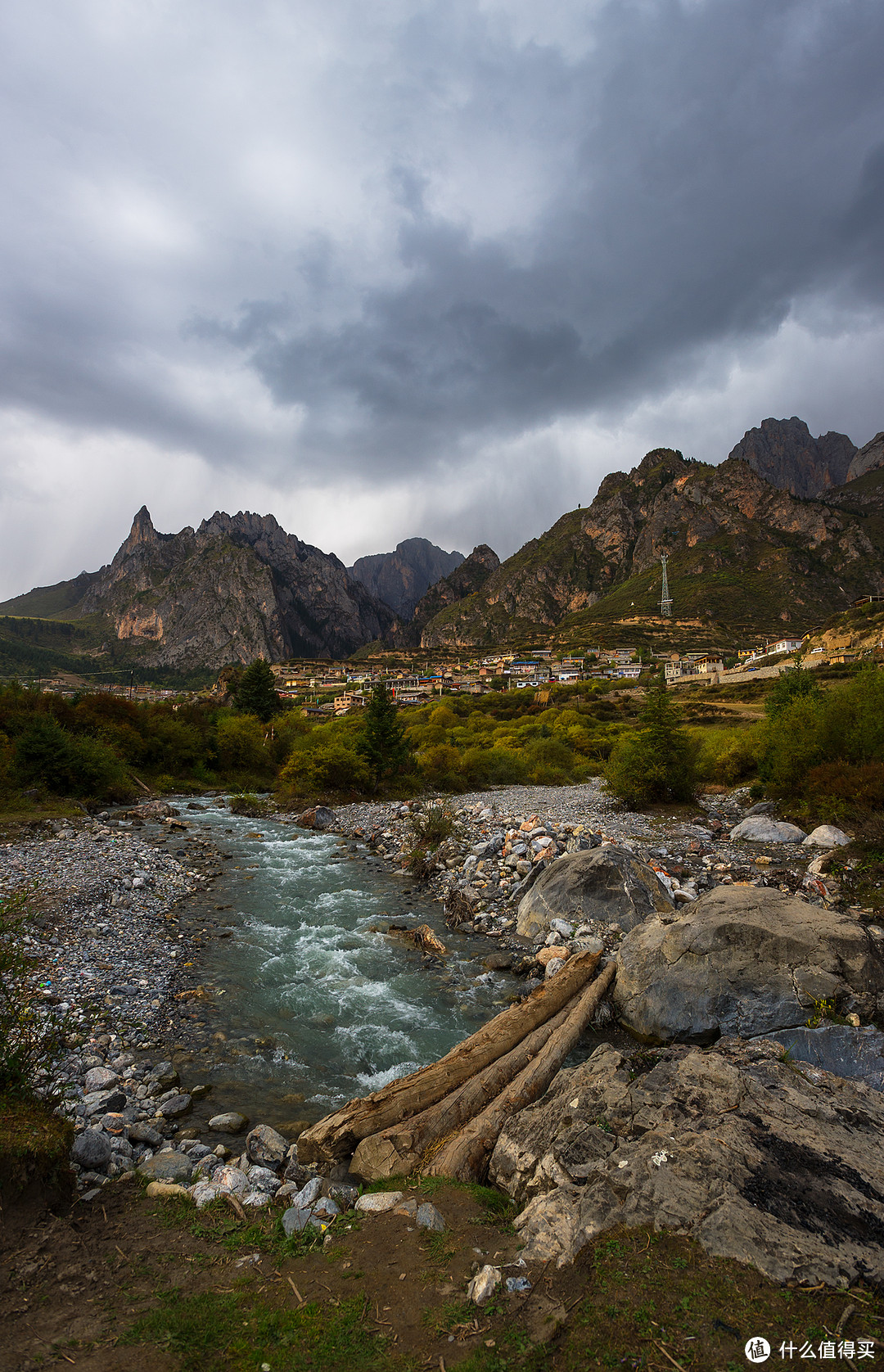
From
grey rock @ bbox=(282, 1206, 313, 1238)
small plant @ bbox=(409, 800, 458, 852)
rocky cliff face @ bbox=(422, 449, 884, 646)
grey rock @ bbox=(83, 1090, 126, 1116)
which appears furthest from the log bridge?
rocky cliff face @ bbox=(422, 449, 884, 646)

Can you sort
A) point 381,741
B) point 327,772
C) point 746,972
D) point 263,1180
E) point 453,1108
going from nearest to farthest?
point 263,1180, point 453,1108, point 746,972, point 327,772, point 381,741

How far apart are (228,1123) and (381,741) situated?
26.2m

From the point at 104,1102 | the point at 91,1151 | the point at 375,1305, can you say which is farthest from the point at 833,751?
the point at 91,1151

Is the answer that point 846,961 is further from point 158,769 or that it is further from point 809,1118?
point 158,769

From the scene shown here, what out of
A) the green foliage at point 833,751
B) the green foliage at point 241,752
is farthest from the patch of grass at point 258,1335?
the green foliage at point 241,752

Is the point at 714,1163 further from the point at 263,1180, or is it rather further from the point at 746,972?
the point at 746,972

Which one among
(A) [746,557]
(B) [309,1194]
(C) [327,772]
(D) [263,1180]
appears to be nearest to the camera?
(B) [309,1194]

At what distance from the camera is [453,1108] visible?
5.94m

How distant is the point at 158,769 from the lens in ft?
119

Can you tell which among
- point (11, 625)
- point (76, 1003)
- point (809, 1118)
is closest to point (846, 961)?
point (809, 1118)

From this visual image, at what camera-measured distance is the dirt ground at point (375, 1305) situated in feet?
9.91

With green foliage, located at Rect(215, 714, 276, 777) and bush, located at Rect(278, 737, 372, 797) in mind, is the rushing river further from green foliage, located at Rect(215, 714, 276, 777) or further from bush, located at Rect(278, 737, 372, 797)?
green foliage, located at Rect(215, 714, 276, 777)

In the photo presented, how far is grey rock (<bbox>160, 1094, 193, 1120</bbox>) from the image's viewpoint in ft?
21.7

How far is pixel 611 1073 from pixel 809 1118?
73.1 inches
